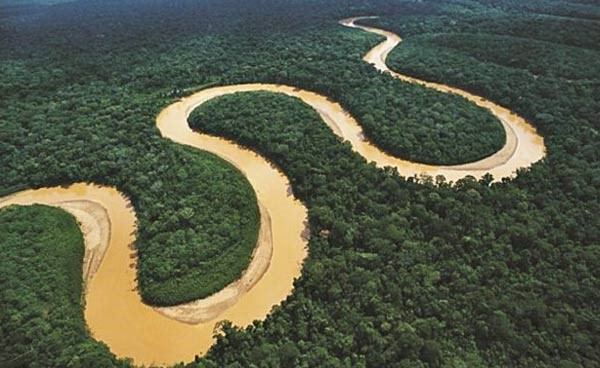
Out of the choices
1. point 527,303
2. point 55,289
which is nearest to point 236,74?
point 55,289

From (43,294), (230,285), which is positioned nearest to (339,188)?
(230,285)

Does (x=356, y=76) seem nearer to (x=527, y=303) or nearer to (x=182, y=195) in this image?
(x=182, y=195)

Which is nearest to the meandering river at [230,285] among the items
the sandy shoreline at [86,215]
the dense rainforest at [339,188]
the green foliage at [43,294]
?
the sandy shoreline at [86,215]

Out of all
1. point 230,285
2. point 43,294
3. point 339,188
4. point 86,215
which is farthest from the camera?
point 86,215

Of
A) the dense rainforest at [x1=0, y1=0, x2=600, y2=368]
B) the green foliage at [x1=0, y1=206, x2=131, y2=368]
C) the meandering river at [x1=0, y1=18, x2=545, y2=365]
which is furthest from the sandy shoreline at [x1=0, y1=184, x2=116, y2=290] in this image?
the dense rainforest at [x1=0, y1=0, x2=600, y2=368]

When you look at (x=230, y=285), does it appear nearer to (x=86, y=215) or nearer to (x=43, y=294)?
(x=43, y=294)

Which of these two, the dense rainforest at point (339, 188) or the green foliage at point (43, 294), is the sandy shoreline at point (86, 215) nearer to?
the green foliage at point (43, 294)
